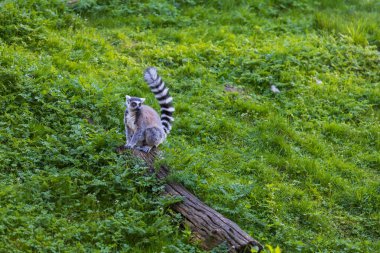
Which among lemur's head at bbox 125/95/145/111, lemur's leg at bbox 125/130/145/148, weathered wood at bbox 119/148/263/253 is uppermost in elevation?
lemur's head at bbox 125/95/145/111

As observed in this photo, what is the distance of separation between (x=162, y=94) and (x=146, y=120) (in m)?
0.47

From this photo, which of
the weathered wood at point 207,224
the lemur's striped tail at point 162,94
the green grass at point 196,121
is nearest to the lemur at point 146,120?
the lemur's striped tail at point 162,94

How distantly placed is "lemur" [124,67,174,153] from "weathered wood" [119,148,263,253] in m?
0.78

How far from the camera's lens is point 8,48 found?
1207 cm

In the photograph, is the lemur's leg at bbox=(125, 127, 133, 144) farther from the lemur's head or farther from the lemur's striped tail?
the lemur's striped tail

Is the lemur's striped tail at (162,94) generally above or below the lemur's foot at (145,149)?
above

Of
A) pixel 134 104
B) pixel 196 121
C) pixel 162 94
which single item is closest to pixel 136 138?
pixel 134 104

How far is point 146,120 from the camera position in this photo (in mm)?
9812

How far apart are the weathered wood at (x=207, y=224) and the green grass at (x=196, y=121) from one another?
0.57ft

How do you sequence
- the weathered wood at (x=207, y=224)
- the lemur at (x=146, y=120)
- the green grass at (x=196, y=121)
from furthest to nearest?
the lemur at (x=146, y=120)
the green grass at (x=196, y=121)
the weathered wood at (x=207, y=224)

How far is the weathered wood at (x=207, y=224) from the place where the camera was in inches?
313

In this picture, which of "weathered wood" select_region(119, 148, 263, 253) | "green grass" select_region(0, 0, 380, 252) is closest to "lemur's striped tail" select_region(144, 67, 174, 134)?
"green grass" select_region(0, 0, 380, 252)

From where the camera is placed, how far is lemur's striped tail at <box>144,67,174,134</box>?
31.5ft

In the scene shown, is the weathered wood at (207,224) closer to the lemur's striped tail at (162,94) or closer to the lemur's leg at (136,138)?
the lemur's leg at (136,138)
